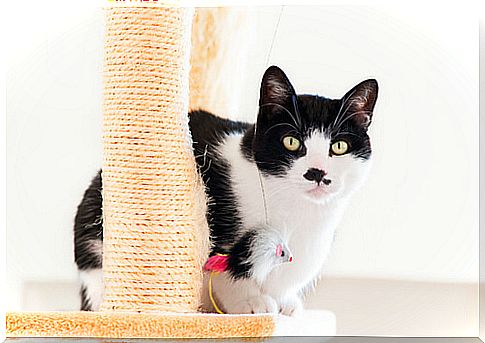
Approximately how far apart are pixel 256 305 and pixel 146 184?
1.19 ft

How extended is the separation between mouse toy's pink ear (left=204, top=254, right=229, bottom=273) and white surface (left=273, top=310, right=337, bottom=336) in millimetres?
142

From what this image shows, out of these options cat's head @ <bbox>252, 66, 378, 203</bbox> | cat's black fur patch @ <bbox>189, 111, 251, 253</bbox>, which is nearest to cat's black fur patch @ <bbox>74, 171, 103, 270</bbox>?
cat's black fur patch @ <bbox>189, 111, 251, 253</bbox>

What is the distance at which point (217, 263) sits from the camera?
116cm

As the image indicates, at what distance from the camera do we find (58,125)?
139cm

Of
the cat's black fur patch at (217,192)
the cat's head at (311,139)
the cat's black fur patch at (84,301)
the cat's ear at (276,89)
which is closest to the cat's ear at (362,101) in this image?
the cat's head at (311,139)

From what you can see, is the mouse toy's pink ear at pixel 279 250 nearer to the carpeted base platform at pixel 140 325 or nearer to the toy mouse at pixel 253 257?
the toy mouse at pixel 253 257

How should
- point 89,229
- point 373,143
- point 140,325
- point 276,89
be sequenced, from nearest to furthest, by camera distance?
Result: 1. point 140,325
2. point 276,89
3. point 89,229
4. point 373,143

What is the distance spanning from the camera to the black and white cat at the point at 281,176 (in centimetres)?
116

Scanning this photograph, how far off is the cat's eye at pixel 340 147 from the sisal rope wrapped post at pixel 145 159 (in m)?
0.34

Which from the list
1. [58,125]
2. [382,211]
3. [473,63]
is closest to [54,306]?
[58,125]

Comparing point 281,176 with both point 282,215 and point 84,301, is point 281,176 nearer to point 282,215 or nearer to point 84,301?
point 282,215

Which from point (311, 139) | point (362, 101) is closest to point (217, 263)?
point (311, 139)

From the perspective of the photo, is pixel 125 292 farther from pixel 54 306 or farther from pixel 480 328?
pixel 480 328

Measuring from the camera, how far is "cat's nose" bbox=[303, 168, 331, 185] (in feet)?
3.81
